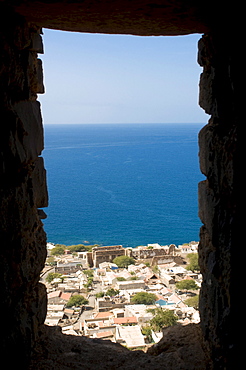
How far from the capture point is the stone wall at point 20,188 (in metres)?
2.27

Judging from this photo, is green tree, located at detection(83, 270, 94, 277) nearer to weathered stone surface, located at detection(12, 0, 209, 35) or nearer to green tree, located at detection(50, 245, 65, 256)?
green tree, located at detection(50, 245, 65, 256)

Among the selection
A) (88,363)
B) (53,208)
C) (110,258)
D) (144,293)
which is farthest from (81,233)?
(88,363)

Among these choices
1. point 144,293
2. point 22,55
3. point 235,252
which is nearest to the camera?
point 235,252

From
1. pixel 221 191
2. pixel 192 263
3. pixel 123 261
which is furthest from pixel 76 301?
pixel 221 191

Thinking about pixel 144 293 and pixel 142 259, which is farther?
pixel 142 259

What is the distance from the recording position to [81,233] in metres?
44.2

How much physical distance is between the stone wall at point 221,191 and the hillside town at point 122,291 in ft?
25.3

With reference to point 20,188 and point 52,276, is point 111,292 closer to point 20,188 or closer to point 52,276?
point 52,276

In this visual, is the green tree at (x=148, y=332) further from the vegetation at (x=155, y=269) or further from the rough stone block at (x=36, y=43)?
the vegetation at (x=155, y=269)

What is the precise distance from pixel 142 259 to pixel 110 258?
87.5 inches

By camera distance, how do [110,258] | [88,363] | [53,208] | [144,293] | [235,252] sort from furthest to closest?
[53,208] → [110,258] → [144,293] → [88,363] → [235,252]

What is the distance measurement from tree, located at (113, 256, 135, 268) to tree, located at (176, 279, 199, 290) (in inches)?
241

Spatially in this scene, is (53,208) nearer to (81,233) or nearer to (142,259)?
(81,233)

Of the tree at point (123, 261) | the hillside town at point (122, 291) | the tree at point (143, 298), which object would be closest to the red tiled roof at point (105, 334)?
the hillside town at point (122, 291)
